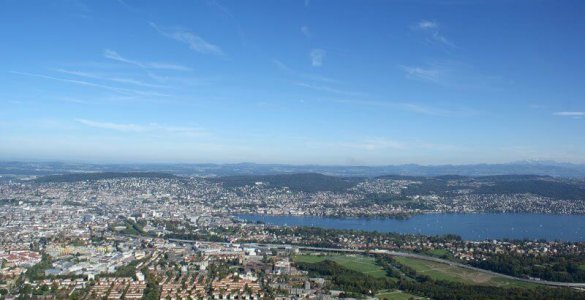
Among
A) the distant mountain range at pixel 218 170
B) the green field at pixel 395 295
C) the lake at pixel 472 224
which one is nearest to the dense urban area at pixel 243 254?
the green field at pixel 395 295

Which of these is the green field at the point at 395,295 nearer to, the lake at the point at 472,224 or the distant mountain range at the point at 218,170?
the lake at the point at 472,224

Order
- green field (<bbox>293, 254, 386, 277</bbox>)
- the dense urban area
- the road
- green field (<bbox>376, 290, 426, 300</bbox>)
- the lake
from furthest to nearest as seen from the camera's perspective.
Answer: the lake < green field (<bbox>293, 254, 386, 277</bbox>) < the road < the dense urban area < green field (<bbox>376, 290, 426, 300</bbox>)

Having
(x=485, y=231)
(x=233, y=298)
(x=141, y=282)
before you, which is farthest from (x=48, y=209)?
(x=485, y=231)

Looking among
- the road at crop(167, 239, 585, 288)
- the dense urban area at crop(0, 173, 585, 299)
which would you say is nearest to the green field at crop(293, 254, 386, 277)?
the dense urban area at crop(0, 173, 585, 299)

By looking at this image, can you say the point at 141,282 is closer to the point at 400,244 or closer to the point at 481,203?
the point at 400,244

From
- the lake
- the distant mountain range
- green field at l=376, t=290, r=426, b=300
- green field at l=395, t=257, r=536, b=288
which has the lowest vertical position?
green field at l=376, t=290, r=426, b=300

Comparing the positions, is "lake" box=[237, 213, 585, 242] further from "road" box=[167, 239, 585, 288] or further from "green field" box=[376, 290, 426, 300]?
"green field" box=[376, 290, 426, 300]
